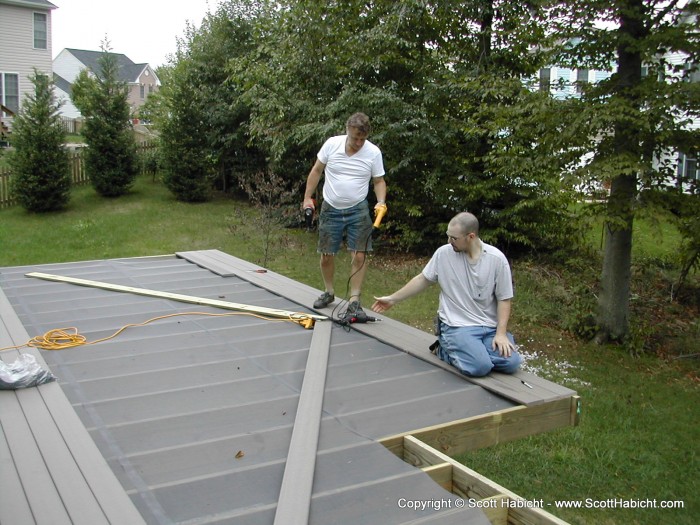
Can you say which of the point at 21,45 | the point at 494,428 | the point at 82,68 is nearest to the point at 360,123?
the point at 494,428

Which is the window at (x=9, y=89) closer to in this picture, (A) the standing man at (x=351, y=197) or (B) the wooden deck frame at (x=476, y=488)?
(A) the standing man at (x=351, y=197)

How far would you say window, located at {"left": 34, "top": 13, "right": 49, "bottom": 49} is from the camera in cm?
2245

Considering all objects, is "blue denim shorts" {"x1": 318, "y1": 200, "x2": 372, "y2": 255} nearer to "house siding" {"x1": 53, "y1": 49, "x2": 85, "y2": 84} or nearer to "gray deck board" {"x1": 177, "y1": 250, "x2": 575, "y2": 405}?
"gray deck board" {"x1": 177, "y1": 250, "x2": 575, "y2": 405}

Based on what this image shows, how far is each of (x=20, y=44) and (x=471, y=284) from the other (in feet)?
76.2

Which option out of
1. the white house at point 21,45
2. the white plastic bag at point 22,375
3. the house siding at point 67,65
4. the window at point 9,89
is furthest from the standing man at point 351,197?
the house siding at point 67,65

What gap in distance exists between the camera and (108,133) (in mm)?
13391

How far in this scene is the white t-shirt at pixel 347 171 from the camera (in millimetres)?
4758

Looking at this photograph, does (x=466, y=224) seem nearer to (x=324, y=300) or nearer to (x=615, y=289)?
(x=324, y=300)

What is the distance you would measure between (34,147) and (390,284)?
309 inches

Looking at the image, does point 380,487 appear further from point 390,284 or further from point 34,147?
point 34,147

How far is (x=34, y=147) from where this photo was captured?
12.1 meters

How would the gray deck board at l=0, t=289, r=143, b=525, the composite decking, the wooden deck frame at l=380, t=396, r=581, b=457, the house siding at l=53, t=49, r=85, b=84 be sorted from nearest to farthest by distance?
1. the gray deck board at l=0, t=289, r=143, b=525
2. the composite decking
3. the wooden deck frame at l=380, t=396, r=581, b=457
4. the house siding at l=53, t=49, r=85, b=84

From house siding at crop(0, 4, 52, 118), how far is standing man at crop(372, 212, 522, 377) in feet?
71.2

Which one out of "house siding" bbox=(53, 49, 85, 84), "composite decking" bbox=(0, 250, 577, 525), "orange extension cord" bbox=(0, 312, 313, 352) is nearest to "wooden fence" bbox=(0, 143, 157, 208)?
"composite decking" bbox=(0, 250, 577, 525)
